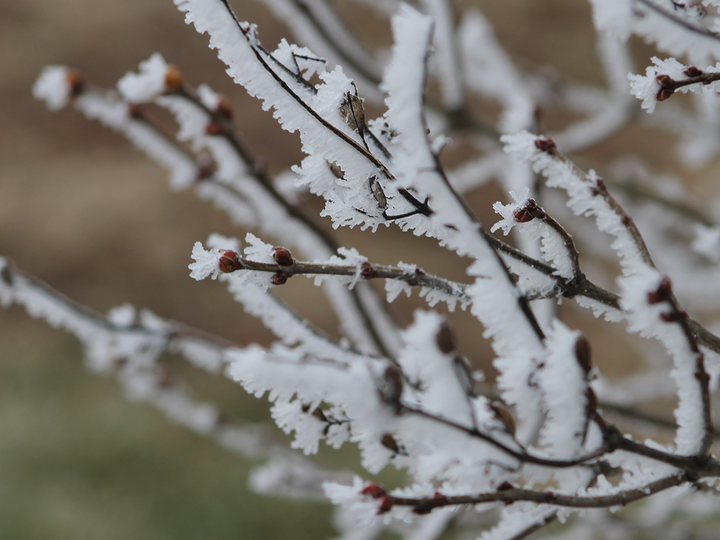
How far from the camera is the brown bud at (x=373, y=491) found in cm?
36

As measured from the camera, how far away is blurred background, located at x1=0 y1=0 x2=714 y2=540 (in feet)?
8.42

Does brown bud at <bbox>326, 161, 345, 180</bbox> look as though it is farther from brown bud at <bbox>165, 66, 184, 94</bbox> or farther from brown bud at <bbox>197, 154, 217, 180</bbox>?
brown bud at <bbox>197, 154, 217, 180</bbox>

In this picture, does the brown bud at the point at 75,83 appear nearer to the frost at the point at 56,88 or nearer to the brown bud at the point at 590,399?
the frost at the point at 56,88

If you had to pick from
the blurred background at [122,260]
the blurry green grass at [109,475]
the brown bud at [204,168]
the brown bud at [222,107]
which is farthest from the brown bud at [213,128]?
the blurry green grass at [109,475]

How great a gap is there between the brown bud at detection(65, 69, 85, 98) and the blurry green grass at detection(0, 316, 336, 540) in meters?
2.17

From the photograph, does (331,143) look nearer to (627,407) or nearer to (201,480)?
(627,407)

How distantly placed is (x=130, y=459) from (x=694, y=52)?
2988 mm

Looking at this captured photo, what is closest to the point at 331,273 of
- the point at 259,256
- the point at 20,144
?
the point at 259,256

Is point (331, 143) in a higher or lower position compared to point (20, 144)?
lower

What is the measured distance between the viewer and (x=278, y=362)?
312mm

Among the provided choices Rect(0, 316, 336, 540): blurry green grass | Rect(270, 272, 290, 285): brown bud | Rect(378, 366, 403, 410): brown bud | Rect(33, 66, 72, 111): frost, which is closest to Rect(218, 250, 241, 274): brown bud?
Rect(270, 272, 290, 285): brown bud

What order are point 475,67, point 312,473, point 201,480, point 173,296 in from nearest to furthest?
point 312,473 < point 475,67 < point 201,480 < point 173,296

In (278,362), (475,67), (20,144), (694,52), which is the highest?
(20,144)

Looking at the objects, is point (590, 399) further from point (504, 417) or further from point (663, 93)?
point (663, 93)
